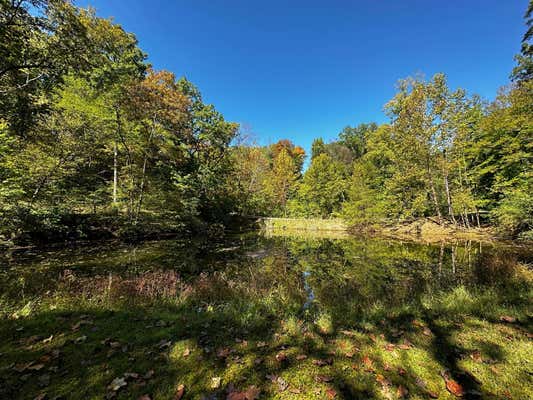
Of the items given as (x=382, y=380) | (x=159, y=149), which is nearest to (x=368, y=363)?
(x=382, y=380)

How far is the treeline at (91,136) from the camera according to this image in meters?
6.16

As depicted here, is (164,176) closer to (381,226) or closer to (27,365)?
(27,365)

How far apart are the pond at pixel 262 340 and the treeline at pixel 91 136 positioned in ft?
19.2

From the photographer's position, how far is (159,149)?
20.3 m

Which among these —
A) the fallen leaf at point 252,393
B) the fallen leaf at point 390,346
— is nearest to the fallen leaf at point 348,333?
the fallen leaf at point 390,346

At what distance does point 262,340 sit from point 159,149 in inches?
813

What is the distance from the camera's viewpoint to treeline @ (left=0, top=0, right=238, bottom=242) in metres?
6.16

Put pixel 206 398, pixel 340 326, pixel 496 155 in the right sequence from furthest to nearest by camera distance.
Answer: pixel 496 155, pixel 340 326, pixel 206 398

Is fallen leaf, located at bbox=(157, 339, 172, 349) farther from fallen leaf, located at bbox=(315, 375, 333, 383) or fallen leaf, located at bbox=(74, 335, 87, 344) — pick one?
fallen leaf, located at bbox=(315, 375, 333, 383)

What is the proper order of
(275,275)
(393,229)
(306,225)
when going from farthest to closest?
(306,225) < (393,229) < (275,275)

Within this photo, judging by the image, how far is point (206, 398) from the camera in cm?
215

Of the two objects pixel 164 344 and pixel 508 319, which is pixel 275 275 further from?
pixel 508 319

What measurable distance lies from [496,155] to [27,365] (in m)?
30.2

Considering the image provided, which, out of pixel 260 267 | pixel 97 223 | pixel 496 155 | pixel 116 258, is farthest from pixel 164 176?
pixel 496 155
